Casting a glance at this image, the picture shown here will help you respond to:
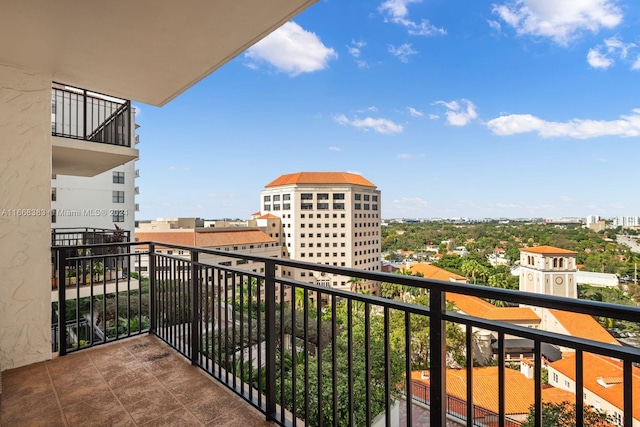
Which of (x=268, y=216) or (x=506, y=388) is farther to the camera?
(x=268, y=216)

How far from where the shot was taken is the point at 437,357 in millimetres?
1070

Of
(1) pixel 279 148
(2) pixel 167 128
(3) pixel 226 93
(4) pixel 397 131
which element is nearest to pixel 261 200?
(1) pixel 279 148

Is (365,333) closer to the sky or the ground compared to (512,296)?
closer to the ground

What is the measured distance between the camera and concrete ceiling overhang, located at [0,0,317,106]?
179 cm

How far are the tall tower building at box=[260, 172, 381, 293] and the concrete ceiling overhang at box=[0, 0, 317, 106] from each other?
3942 centimetres

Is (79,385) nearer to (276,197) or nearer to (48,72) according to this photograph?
A: (48,72)

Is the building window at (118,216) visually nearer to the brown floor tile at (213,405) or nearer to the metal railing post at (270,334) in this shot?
the brown floor tile at (213,405)

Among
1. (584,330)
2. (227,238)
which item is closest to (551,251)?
→ (584,330)

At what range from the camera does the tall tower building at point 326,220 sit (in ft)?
140

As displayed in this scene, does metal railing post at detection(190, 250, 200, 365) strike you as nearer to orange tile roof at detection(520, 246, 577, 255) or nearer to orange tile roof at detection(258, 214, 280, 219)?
orange tile roof at detection(520, 246, 577, 255)

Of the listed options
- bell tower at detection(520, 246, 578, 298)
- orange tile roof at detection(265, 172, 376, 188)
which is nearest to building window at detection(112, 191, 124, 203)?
orange tile roof at detection(265, 172, 376, 188)

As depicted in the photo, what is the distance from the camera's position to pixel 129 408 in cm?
189

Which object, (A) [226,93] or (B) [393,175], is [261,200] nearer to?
(A) [226,93]

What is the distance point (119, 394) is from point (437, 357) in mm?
2049
